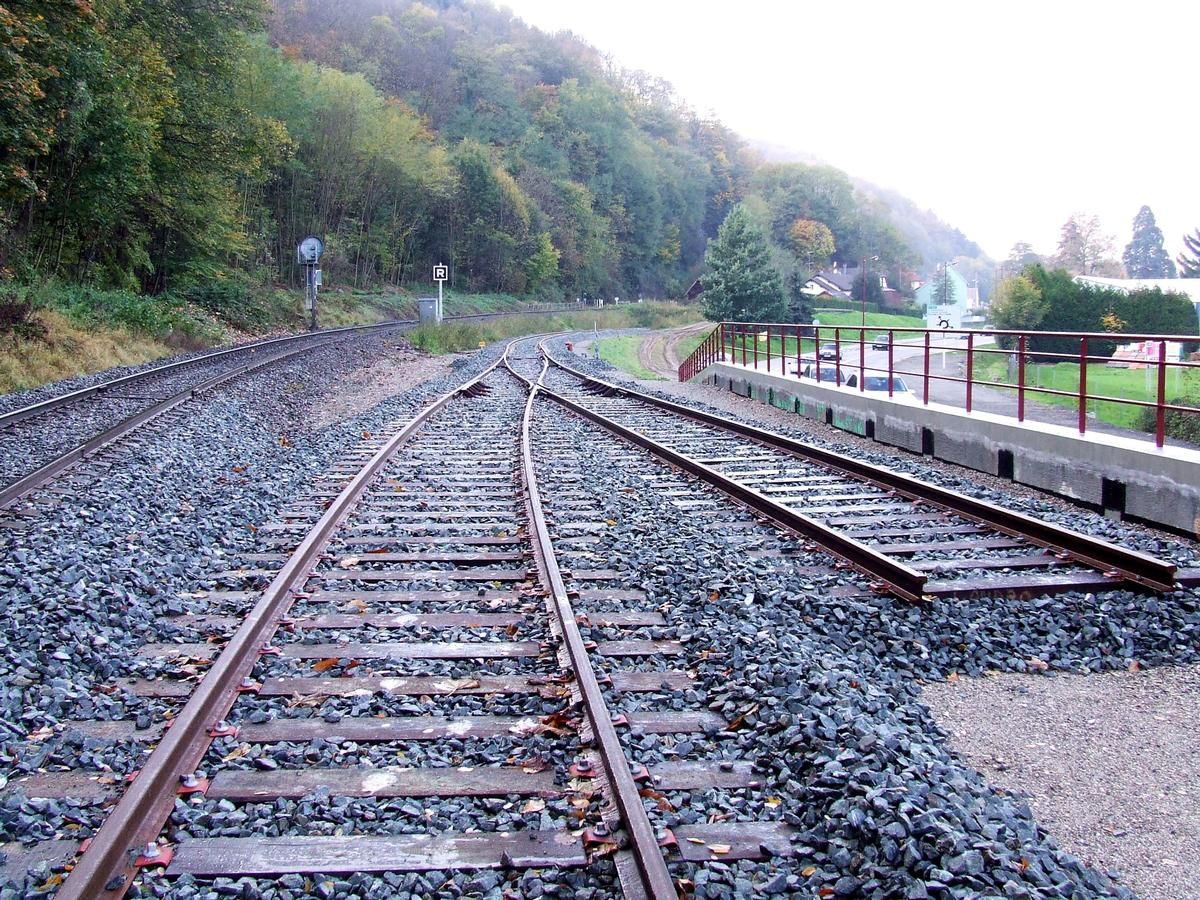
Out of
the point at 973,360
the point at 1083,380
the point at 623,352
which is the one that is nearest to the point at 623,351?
the point at 623,352

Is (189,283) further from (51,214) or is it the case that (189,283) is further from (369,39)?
(369,39)

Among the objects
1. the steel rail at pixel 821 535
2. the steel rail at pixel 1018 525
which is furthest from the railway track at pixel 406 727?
the steel rail at pixel 1018 525

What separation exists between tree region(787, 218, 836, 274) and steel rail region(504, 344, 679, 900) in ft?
389

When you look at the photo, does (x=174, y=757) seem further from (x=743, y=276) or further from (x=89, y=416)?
(x=743, y=276)

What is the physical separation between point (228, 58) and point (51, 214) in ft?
25.6

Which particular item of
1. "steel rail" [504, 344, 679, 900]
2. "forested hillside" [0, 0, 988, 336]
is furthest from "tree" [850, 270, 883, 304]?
"steel rail" [504, 344, 679, 900]

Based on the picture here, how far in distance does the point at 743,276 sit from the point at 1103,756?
6227 centimetres

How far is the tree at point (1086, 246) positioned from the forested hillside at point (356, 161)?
27611 mm

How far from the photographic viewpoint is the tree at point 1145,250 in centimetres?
13525

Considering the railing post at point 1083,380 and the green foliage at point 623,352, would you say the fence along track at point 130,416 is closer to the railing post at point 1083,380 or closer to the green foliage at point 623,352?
the railing post at point 1083,380

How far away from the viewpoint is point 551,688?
13.9 ft

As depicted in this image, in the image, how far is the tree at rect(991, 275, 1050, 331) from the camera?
4456cm

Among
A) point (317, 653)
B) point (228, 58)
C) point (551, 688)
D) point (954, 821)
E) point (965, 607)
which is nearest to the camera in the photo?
point (954, 821)

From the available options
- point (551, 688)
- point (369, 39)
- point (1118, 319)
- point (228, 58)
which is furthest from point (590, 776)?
point (369, 39)
